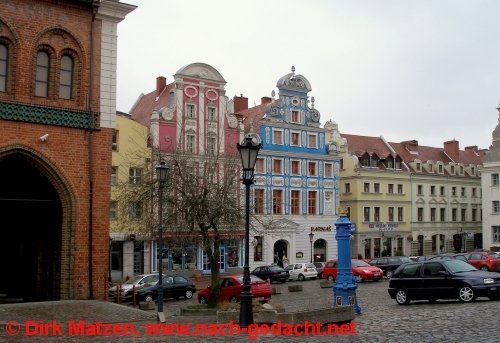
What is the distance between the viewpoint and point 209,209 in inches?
966

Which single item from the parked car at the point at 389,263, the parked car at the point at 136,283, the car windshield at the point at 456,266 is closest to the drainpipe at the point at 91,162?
the parked car at the point at 136,283

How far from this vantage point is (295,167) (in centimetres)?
5381

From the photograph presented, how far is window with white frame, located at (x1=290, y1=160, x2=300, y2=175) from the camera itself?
175 feet

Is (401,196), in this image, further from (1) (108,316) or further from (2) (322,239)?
(1) (108,316)

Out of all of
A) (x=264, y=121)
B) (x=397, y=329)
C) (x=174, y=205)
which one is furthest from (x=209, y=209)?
(x=264, y=121)

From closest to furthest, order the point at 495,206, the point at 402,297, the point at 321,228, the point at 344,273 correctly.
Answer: the point at 344,273
the point at 402,297
the point at 321,228
the point at 495,206

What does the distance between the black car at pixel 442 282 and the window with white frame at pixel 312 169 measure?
32.7 meters

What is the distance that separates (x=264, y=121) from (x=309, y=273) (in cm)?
1434

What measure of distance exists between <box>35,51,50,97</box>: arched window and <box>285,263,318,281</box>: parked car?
26.2 m

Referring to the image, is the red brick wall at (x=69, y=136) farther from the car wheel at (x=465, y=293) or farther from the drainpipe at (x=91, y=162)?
the car wheel at (x=465, y=293)

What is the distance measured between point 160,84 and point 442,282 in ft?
114

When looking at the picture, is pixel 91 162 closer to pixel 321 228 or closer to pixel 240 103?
pixel 321 228

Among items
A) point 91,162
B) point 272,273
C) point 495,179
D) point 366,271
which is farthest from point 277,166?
point 91,162

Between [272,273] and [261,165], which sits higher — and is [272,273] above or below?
below
